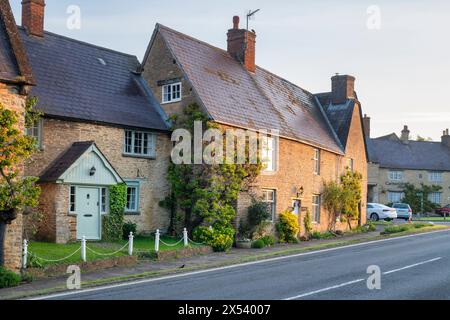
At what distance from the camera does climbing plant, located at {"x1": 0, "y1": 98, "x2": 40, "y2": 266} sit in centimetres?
1602

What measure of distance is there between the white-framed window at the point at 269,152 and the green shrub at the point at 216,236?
4327 millimetres

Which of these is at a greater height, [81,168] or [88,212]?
[81,168]

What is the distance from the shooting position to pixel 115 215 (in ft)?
77.5

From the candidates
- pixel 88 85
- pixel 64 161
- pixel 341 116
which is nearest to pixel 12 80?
pixel 64 161

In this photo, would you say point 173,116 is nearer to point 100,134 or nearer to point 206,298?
point 100,134

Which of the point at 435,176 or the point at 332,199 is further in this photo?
the point at 435,176

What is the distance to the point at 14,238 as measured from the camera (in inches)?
645

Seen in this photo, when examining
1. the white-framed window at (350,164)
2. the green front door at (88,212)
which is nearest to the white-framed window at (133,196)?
the green front door at (88,212)

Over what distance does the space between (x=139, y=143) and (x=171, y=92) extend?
3.25m

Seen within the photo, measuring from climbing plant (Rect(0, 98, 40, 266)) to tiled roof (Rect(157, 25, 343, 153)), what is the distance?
10.3m

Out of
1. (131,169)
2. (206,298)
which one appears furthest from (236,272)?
(131,169)

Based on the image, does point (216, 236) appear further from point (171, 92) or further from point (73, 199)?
point (171, 92)

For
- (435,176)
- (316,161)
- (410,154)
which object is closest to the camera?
(316,161)

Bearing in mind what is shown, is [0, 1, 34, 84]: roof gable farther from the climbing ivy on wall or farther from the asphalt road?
the climbing ivy on wall
